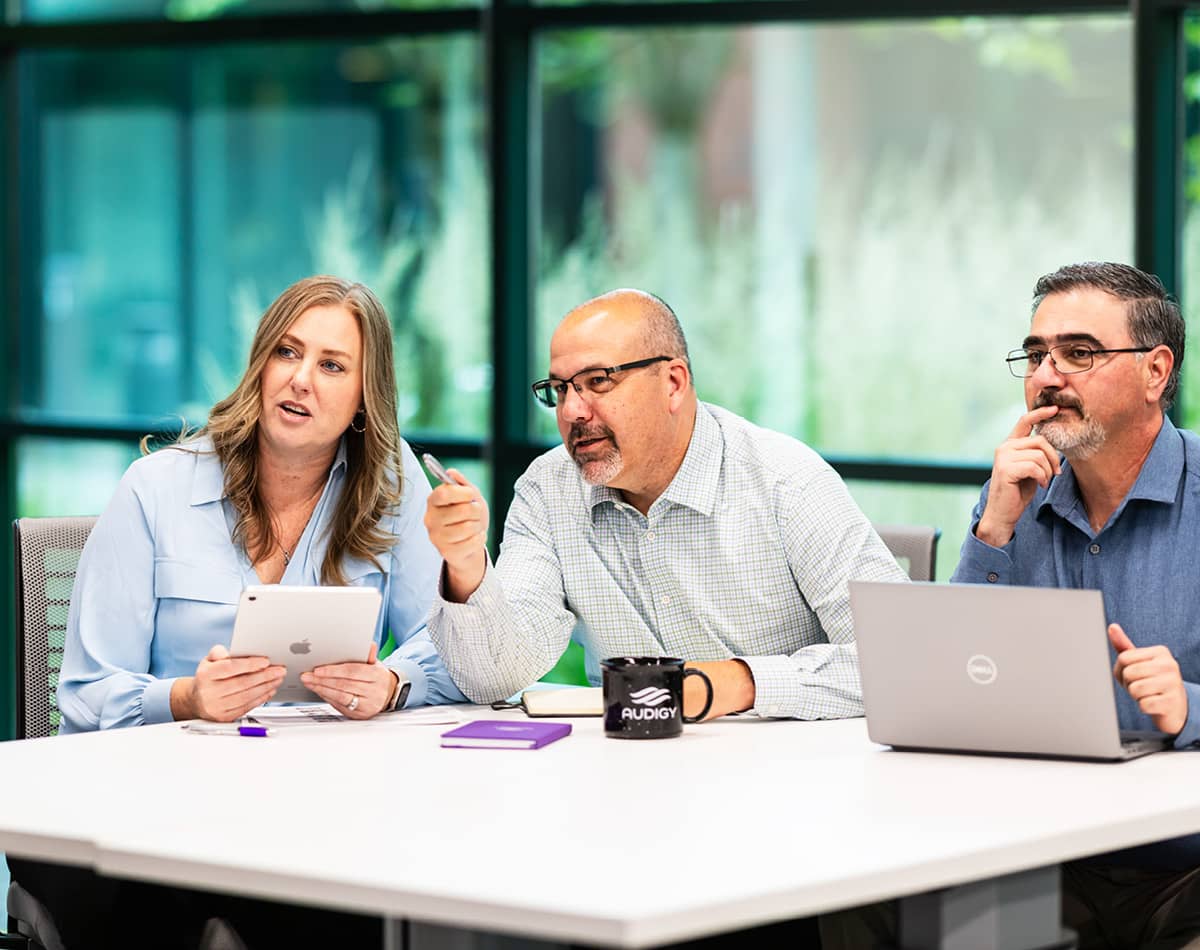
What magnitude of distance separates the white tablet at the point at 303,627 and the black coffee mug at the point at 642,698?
1.17 feet

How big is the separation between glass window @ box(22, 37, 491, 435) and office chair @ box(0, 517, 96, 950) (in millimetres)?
2099

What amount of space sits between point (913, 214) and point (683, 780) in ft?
8.77

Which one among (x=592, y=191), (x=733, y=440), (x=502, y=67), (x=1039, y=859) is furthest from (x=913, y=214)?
(x=1039, y=859)

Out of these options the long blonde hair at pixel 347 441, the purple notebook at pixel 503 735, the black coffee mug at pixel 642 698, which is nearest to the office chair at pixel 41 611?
the long blonde hair at pixel 347 441

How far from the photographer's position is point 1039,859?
1.78 metres

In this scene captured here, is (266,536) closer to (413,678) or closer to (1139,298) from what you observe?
(413,678)

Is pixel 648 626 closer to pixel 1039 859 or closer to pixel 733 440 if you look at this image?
pixel 733 440

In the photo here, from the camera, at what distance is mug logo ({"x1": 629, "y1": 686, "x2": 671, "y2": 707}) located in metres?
2.31

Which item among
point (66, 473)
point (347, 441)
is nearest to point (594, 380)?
point (347, 441)

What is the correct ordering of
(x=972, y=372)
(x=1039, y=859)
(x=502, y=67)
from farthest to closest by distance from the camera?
(x=502, y=67), (x=972, y=372), (x=1039, y=859)

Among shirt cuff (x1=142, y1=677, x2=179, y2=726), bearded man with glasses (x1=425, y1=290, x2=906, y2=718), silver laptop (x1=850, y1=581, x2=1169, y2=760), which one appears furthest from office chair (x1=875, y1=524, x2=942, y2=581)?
shirt cuff (x1=142, y1=677, x2=179, y2=726)

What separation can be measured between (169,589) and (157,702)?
22 centimetres

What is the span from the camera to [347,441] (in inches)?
114

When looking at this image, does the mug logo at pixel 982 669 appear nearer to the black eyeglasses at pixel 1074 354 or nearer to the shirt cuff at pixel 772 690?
the shirt cuff at pixel 772 690
